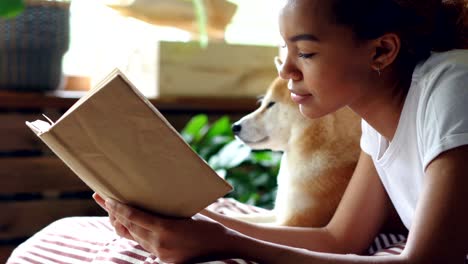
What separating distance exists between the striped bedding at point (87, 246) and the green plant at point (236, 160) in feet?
2.28

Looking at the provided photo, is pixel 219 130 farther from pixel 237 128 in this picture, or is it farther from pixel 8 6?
pixel 8 6

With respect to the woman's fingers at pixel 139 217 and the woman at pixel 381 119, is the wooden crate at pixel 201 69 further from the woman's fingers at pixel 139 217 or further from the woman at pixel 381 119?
the woman's fingers at pixel 139 217

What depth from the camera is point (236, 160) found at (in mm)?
1758

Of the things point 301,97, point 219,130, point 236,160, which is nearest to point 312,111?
point 301,97

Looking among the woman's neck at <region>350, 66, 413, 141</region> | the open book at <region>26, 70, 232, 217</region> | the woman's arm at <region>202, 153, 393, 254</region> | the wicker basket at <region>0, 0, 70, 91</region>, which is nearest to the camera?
the open book at <region>26, 70, 232, 217</region>

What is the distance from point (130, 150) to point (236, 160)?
3.59 feet

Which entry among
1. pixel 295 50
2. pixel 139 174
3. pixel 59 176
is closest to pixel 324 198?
pixel 295 50

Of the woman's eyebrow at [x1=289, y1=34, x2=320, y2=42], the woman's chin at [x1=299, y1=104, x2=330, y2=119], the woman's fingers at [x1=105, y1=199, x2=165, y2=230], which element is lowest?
the woman's fingers at [x1=105, y1=199, x2=165, y2=230]

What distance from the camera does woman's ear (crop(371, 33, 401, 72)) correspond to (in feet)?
2.69

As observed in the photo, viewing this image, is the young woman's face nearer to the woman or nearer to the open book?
the woman

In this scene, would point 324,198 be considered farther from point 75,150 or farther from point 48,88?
point 48,88

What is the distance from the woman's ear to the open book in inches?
10.9

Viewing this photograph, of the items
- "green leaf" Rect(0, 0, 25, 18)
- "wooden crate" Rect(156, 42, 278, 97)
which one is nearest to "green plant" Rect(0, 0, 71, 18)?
"green leaf" Rect(0, 0, 25, 18)

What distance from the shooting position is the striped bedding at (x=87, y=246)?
2.93ft
